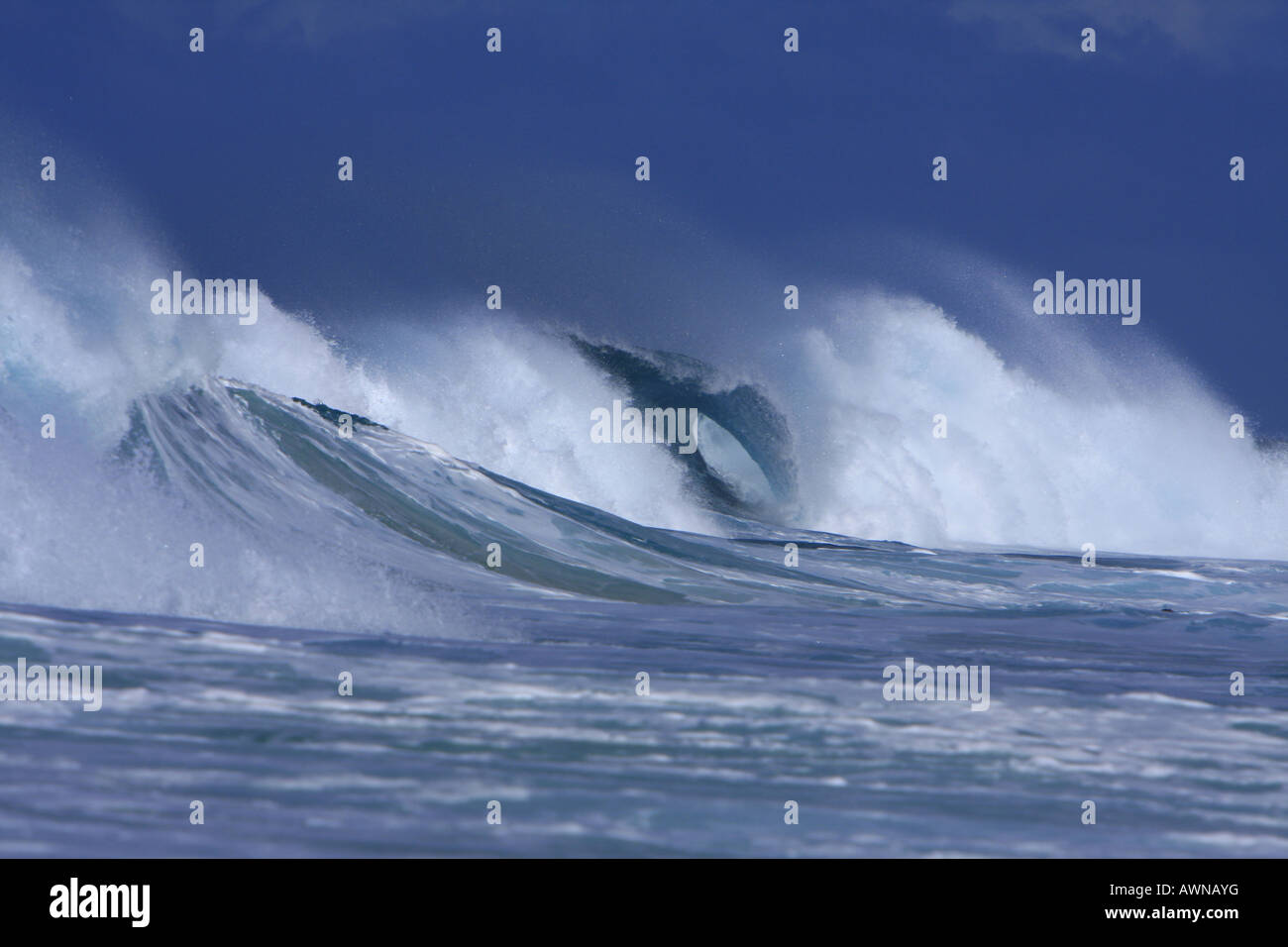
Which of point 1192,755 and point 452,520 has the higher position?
point 452,520

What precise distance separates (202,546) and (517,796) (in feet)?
14.0

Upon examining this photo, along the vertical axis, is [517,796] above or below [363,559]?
below

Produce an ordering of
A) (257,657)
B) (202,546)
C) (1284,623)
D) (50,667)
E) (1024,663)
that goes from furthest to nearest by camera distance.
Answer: (1284,623) < (202,546) < (1024,663) < (257,657) < (50,667)

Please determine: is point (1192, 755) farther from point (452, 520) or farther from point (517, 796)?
point (452, 520)

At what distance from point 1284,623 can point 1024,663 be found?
417 cm

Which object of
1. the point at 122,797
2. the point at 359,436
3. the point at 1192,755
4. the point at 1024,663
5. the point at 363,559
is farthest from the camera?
the point at 359,436

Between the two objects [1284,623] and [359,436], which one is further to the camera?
[359,436]

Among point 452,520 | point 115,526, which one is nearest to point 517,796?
point 115,526

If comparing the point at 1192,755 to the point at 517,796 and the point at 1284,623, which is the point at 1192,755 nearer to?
the point at 517,796

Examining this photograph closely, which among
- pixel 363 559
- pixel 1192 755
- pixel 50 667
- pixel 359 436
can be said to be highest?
pixel 359 436

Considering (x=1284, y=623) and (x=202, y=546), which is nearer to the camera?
(x=202, y=546)

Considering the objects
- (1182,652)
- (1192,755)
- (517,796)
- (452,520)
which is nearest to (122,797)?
(517,796)

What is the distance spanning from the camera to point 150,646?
580cm

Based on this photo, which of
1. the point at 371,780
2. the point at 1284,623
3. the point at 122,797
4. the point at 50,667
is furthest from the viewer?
the point at 1284,623
